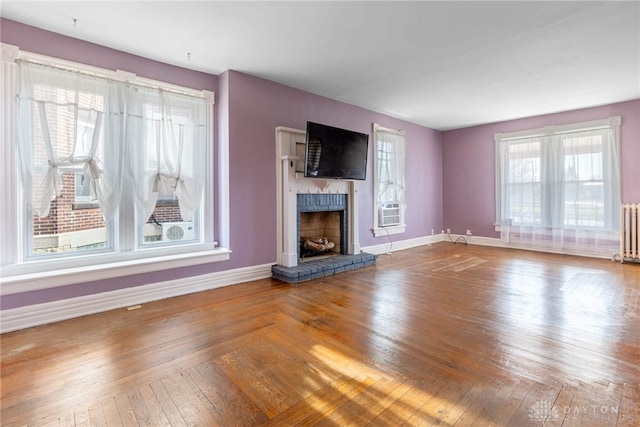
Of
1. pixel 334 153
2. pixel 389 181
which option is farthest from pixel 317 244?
pixel 389 181

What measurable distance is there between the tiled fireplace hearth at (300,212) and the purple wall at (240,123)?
15cm

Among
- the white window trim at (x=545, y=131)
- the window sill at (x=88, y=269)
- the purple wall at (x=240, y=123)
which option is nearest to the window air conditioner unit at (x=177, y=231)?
the window sill at (x=88, y=269)

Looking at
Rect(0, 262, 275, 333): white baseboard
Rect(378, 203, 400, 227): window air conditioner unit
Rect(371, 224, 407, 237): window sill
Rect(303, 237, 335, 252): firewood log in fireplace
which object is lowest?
Rect(0, 262, 275, 333): white baseboard

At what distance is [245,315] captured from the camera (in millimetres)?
2893

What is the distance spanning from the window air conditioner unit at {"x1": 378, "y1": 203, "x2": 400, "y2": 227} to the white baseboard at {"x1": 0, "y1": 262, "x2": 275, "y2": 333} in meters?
2.84

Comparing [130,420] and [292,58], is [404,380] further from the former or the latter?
[292,58]

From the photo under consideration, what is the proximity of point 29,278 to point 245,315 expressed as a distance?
1.91 meters

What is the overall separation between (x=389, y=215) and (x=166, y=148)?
427 centimetres

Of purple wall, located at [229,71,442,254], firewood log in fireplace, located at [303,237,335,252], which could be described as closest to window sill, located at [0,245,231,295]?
purple wall, located at [229,71,442,254]

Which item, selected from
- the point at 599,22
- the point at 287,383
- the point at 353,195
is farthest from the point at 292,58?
the point at 287,383

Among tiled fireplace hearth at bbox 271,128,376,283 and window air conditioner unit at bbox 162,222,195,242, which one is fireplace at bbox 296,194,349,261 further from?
window air conditioner unit at bbox 162,222,195,242

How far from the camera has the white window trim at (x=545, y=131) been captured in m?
5.25

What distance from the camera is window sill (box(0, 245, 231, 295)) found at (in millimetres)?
2686

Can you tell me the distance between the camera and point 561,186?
5.74m
